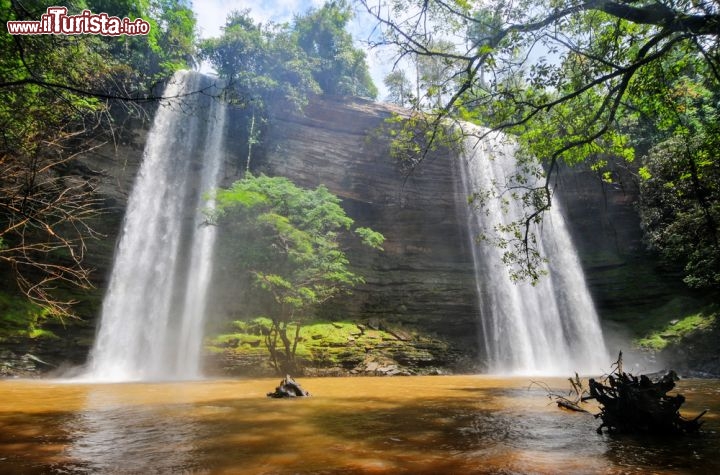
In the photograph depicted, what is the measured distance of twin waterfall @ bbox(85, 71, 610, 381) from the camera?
51.4 feet

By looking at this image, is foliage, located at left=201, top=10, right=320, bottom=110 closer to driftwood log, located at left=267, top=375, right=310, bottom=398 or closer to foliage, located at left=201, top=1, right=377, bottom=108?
foliage, located at left=201, top=1, right=377, bottom=108

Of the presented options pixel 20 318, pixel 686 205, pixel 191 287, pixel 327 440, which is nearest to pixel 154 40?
pixel 191 287

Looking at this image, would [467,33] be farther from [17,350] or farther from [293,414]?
[17,350]

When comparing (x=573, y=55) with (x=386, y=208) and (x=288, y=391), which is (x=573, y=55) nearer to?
(x=288, y=391)

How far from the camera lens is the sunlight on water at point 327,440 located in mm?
3090

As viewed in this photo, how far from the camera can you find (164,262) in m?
17.4

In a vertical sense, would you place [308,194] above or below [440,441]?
above

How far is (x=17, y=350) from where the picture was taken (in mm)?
13281

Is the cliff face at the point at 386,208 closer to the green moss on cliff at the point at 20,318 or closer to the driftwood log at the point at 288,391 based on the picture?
the green moss on cliff at the point at 20,318

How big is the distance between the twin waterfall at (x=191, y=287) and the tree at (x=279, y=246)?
1658 millimetres

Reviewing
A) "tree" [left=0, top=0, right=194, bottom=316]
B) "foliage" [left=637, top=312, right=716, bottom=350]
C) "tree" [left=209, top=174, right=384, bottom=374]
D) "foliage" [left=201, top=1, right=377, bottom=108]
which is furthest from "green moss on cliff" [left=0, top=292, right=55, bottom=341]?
"foliage" [left=637, top=312, right=716, bottom=350]

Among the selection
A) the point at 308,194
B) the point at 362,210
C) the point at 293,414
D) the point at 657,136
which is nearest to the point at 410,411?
the point at 293,414

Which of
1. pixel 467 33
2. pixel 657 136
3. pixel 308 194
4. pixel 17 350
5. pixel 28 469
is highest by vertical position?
pixel 657 136

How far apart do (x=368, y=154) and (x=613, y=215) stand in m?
14.1
